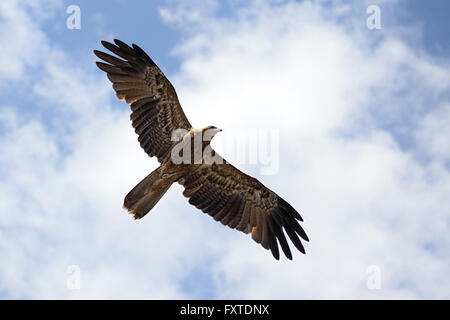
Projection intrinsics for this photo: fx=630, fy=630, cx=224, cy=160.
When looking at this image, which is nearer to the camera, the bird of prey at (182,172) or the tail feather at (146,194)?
the tail feather at (146,194)

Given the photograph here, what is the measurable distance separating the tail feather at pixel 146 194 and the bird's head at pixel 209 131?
1148mm

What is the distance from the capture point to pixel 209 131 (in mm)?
12555

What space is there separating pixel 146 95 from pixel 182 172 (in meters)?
1.77

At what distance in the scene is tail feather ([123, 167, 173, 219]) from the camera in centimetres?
1220

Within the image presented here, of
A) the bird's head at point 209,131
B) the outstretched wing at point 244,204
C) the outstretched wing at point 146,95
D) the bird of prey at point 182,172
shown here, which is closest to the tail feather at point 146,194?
the bird of prey at point 182,172

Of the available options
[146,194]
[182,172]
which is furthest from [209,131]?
[146,194]

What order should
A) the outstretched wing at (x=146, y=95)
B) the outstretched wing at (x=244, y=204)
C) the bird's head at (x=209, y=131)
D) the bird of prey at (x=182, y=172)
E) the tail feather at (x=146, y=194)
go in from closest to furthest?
the tail feather at (x=146, y=194), the bird's head at (x=209, y=131), the bird of prey at (x=182, y=172), the outstretched wing at (x=146, y=95), the outstretched wing at (x=244, y=204)

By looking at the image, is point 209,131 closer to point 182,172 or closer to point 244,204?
point 182,172

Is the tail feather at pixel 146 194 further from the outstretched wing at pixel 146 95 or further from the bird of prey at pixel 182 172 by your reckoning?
the outstretched wing at pixel 146 95

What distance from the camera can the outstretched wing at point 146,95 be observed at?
13.0 m
